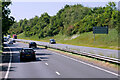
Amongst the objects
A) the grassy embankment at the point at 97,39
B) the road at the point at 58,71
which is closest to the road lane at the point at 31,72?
the road at the point at 58,71

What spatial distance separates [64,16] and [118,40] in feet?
180

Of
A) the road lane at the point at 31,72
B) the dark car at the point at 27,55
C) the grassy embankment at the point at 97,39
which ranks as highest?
the grassy embankment at the point at 97,39

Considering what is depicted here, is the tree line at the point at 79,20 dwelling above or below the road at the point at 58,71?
above

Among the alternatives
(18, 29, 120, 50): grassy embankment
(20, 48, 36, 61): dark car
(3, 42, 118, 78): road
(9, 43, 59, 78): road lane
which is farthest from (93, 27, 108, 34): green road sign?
(9, 43, 59, 78): road lane

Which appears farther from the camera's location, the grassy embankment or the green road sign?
the green road sign

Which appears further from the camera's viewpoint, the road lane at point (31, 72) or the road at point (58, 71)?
the road lane at point (31, 72)

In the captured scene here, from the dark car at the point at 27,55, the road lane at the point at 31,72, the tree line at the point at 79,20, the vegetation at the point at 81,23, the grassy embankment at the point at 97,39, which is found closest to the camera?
the road lane at the point at 31,72

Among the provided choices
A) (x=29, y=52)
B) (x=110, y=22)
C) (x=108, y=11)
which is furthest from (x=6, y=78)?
(x=108, y=11)

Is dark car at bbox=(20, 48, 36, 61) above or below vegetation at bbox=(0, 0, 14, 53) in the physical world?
below

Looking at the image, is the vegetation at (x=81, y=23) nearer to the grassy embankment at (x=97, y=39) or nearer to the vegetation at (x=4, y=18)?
the grassy embankment at (x=97, y=39)

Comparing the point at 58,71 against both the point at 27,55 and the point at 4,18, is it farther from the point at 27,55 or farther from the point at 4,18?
the point at 4,18

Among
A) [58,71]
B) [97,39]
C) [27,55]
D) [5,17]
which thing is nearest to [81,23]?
[97,39]

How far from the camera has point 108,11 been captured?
10244cm

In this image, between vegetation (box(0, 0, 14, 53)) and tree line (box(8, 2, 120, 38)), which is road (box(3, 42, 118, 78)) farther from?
tree line (box(8, 2, 120, 38))
